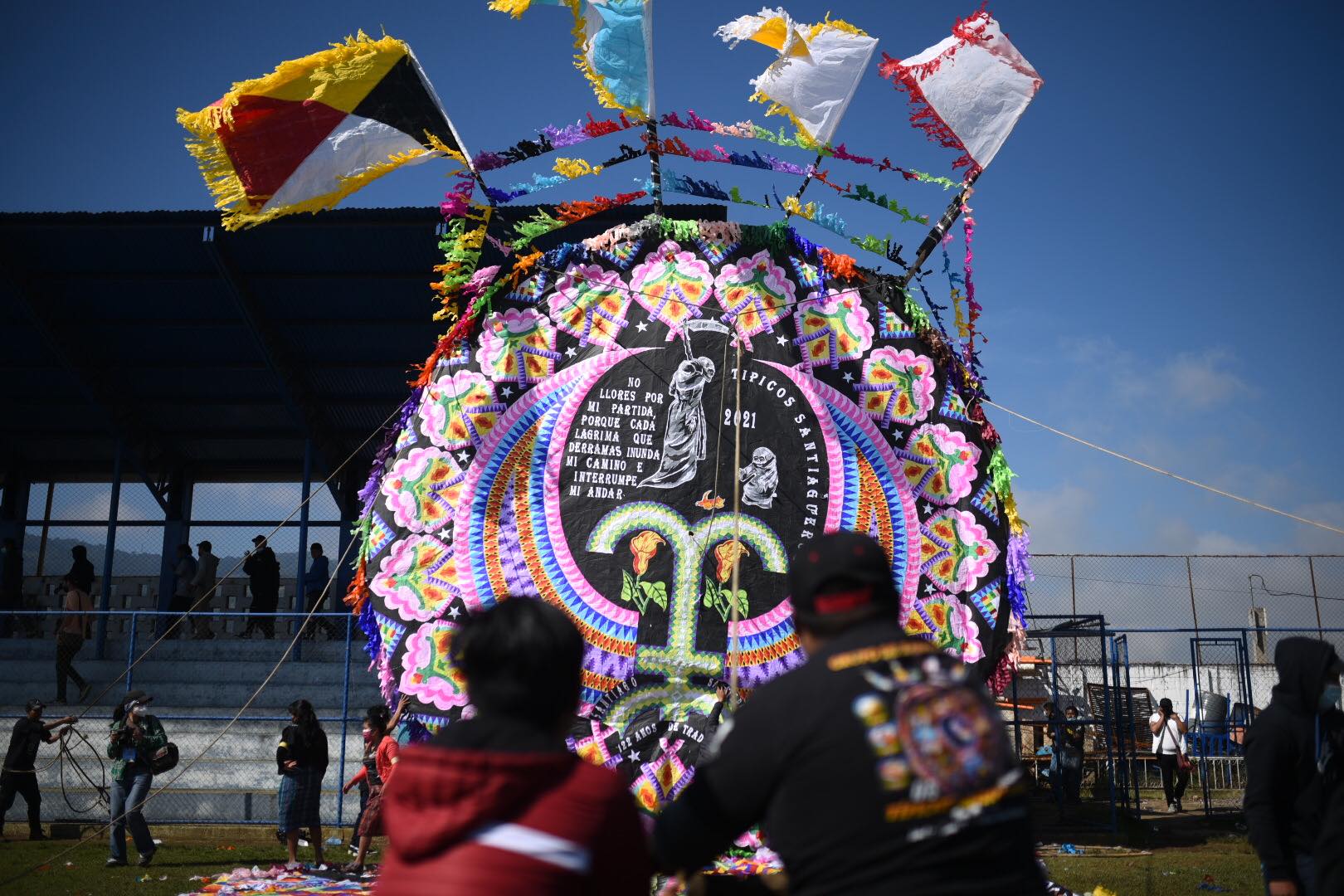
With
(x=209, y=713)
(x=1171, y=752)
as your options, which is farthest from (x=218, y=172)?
(x=1171, y=752)

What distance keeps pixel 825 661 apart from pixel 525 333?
13.8ft

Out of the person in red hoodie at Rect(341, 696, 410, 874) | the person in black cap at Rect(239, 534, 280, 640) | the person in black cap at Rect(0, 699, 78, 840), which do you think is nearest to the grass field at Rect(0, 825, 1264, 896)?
the person in black cap at Rect(0, 699, 78, 840)

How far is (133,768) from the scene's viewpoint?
9.19m

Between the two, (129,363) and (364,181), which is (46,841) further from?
(364,181)

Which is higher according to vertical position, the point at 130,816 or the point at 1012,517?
the point at 1012,517

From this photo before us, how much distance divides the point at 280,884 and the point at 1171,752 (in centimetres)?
1056

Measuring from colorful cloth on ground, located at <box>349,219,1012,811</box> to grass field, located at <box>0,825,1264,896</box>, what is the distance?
3258mm

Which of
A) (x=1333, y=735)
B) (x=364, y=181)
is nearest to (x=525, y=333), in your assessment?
(x=364, y=181)

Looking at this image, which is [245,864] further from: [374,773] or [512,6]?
[512,6]

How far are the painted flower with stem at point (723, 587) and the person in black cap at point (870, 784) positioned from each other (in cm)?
371

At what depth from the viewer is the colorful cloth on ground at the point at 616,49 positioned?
552 centimetres

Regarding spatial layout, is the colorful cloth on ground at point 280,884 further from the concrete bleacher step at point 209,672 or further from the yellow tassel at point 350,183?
the concrete bleacher step at point 209,672

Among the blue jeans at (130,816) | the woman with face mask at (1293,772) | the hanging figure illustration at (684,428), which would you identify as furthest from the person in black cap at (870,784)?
the blue jeans at (130,816)

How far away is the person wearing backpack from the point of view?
901cm
